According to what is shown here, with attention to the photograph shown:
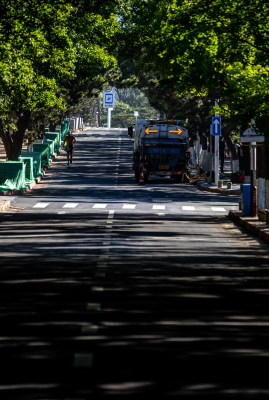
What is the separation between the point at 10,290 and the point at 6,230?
11.5 meters

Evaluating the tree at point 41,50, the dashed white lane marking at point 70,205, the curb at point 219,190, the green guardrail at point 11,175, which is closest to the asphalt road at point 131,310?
the tree at point 41,50

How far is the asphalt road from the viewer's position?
7.27 meters

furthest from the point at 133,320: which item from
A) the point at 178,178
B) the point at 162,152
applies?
the point at 178,178

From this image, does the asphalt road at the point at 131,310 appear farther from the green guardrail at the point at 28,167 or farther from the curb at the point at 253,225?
the green guardrail at the point at 28,167

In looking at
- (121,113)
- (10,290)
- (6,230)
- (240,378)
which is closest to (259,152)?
(6,230)

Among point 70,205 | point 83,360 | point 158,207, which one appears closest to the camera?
point 83,360

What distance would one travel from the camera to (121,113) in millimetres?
174625

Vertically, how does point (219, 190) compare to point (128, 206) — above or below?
above

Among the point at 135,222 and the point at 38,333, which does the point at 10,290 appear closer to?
the point at 38,333

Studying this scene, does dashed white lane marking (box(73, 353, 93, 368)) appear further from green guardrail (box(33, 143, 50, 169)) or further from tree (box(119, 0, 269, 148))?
green guardrail (box(33, 143, 50, 169))

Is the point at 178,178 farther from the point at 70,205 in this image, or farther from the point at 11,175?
the point at 70,205

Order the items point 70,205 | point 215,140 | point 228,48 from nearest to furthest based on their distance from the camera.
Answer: point 228,48 → point 70,205 → point 215,140

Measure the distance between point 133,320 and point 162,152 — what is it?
134ft

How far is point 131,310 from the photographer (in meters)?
11.0
